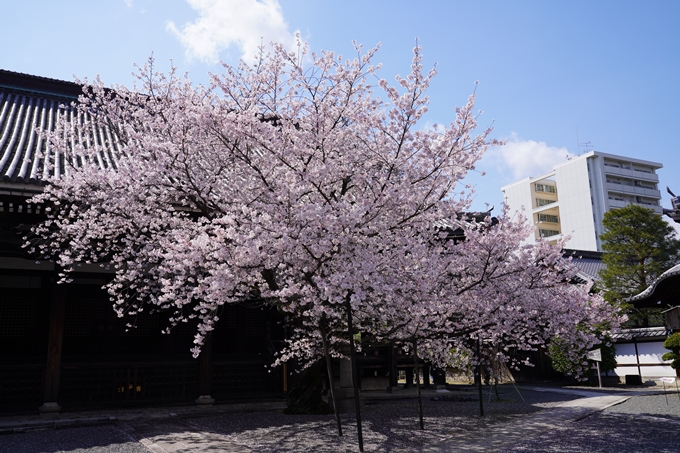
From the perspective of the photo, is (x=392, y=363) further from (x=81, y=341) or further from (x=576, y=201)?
(x=576, y=201)

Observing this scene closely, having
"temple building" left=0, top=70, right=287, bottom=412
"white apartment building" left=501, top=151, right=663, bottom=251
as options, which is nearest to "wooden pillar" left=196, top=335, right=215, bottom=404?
"temple building" left=0, top=70, right=287, bottom=412

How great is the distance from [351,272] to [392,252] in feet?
4.26

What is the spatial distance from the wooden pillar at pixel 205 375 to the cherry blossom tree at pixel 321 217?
10.2 ft

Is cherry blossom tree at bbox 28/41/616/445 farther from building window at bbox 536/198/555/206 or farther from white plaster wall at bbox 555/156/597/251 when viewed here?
building window at bbox 536/198/555/206

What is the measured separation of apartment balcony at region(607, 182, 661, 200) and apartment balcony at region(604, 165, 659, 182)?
124 cm

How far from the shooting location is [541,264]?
35.0ft

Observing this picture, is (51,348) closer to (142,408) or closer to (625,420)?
(142,408)

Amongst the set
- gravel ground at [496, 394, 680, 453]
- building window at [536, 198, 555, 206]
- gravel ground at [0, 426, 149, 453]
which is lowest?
gravel ground at [496, 394, 680, 453]

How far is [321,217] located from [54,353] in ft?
25.7

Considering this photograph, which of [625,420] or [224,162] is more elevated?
[224,162]

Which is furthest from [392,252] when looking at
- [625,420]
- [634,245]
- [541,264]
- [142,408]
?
[634,245]

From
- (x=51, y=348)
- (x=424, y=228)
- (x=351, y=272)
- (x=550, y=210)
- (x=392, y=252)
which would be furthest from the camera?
(x=550, y=210)

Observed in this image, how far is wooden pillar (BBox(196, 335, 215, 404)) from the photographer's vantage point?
13539 millimetres

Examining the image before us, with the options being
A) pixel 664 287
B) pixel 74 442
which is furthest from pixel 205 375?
pixel 664 287
